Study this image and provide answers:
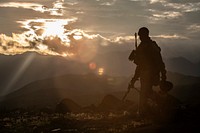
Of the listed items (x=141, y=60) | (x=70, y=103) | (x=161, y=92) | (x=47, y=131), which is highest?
(x=141, y=60)

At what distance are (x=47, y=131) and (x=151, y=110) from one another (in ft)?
18.1

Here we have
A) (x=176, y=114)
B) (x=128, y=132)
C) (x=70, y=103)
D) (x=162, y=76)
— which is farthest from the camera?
(x=70, y=103)

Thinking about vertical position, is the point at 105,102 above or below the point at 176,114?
below

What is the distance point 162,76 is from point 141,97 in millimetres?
1654

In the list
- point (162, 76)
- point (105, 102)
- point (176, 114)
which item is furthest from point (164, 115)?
point (105, 102)

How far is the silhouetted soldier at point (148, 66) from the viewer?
21.6m

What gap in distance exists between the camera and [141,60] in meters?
22.2

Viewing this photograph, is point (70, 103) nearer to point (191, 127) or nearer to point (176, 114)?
point (176, 114)

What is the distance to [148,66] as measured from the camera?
Answer: 2188 centimetres

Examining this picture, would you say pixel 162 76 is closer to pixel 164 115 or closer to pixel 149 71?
pixel 149 71

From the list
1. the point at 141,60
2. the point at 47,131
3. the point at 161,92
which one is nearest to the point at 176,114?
the point at 161,92

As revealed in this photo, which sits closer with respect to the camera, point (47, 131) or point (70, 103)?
point (47, 131)

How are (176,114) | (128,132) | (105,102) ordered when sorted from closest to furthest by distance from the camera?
1. (128,132)
2. (176,114)
3. (105,102)

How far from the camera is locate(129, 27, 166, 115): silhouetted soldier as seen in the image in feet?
70.9
